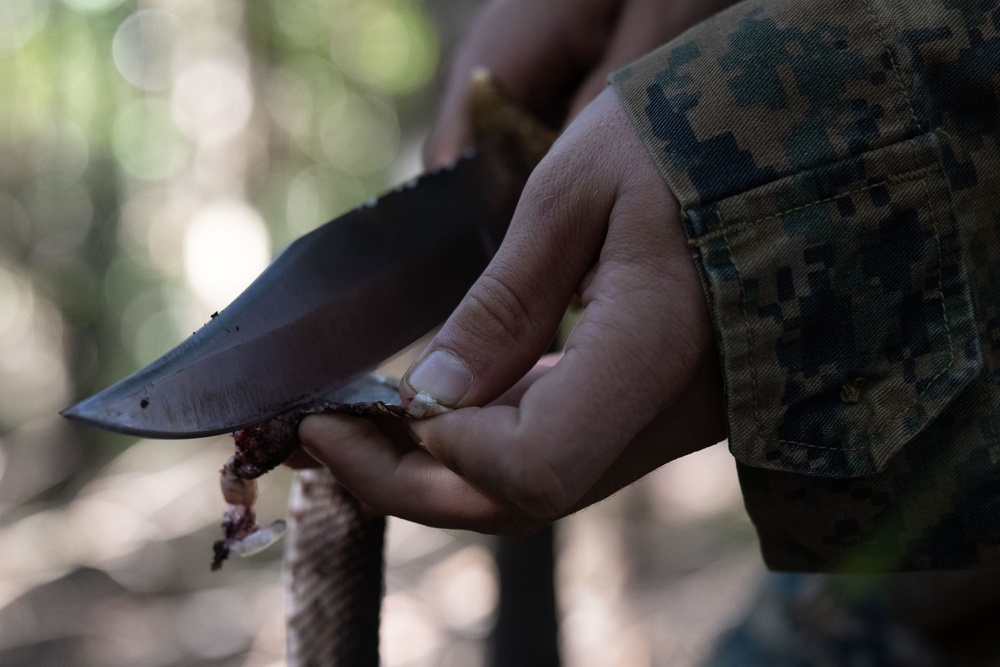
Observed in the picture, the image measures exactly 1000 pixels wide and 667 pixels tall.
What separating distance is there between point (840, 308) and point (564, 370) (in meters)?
0.35

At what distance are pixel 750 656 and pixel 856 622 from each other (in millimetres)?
375

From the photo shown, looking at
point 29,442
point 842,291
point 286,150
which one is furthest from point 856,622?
point 286,150

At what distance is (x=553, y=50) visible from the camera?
1723mm

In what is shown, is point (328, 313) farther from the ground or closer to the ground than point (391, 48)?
farther from the ground

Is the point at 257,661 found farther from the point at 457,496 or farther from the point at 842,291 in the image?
the point at 842,291

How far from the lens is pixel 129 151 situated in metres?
7.92

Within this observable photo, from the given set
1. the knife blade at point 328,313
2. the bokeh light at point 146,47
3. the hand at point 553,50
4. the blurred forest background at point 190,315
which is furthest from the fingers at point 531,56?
the bokeh light at point 146,47

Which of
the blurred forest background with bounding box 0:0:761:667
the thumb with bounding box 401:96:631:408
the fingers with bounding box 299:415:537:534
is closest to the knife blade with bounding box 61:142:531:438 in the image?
the fingers with bounding box 299:415:537:534

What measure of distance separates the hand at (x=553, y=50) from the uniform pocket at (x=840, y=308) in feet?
2.60

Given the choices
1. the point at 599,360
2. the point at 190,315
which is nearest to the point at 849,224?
the point at 599,360

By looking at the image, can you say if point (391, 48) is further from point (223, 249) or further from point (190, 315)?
point (190, 315)

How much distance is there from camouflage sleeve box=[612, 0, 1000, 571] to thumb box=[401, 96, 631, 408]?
0.29 ft

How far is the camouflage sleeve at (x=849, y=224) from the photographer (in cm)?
90

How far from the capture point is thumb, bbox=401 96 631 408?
943 millimetres
